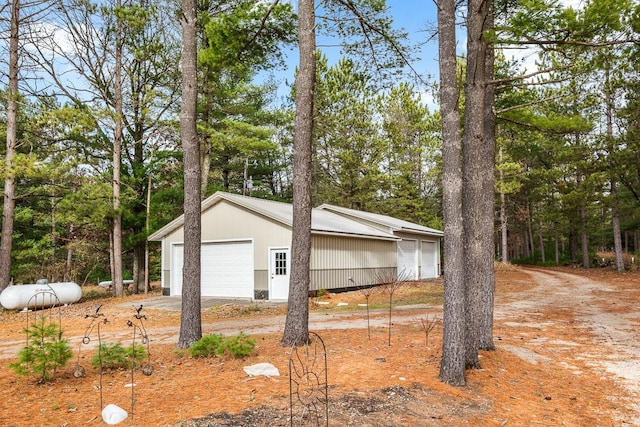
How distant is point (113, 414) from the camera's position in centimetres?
349

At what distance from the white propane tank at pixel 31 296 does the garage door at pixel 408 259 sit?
1384 centimetres

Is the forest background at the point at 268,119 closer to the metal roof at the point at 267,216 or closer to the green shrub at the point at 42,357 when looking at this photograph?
the metal roof at the point at 267,216

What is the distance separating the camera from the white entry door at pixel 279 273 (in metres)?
14.4

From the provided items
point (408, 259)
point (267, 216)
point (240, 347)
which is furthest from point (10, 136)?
point (408, 259)

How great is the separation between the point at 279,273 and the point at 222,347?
9.24 metres

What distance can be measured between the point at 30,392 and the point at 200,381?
5.53ft

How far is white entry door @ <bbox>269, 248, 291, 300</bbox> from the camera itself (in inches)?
566

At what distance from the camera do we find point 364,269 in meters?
18.0

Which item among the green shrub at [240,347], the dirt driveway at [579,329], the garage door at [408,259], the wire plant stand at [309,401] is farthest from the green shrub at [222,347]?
the garage door at [408,259]

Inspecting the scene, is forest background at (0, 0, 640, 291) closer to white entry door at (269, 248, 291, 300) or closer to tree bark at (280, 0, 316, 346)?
tree bark at (280, 0, 316, 346)

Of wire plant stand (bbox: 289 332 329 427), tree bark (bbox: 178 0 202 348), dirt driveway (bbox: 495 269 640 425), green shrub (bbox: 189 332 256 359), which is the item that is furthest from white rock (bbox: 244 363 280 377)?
dirt driveway (bbox: 495 269 640 425)

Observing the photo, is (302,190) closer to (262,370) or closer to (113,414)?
(262,370)

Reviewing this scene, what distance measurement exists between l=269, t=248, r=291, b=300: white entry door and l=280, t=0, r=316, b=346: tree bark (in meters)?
8.09

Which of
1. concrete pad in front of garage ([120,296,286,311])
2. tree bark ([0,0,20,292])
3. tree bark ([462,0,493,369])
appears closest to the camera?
tree bark ([462,0,493,369])
